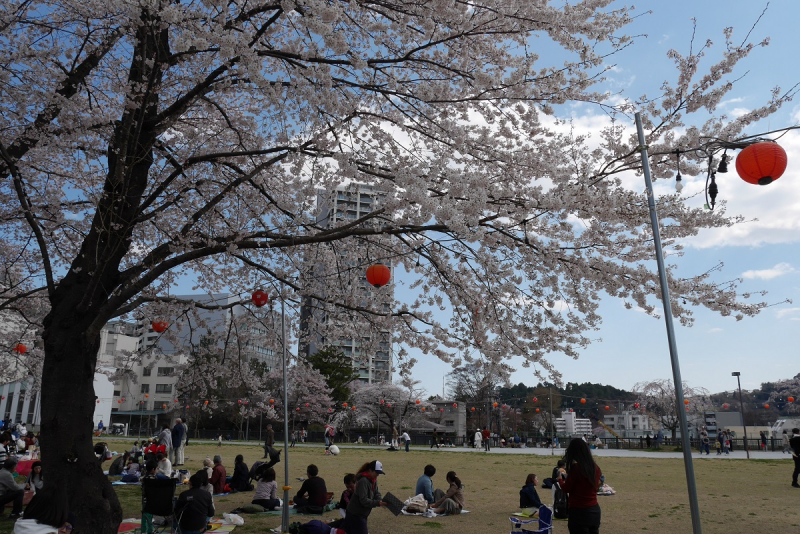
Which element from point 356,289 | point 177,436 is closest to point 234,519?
point 356,289

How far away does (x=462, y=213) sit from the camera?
17.8 ft

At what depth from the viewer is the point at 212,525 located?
7398 mm

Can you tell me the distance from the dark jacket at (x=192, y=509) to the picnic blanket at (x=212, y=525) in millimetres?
829

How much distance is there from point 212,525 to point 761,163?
7.90 metres

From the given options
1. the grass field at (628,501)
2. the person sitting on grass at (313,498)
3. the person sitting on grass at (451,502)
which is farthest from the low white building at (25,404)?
the person sitting on grass at (451,502)

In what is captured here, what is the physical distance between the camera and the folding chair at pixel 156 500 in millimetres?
6660

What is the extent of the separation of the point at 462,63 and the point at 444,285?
312cm

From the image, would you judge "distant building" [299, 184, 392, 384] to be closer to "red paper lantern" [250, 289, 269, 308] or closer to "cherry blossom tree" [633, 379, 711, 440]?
"red paper lantern" [250, 289, 269, 308]

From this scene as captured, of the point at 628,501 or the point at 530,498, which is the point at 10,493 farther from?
the point at 628,501

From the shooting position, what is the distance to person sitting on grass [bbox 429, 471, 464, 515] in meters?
8.67

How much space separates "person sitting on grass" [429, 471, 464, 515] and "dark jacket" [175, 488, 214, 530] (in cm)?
378

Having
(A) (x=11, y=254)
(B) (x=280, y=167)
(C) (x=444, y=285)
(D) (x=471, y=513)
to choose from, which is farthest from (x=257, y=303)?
(A) (x=11, y=254)

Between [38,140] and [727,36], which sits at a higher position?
[727,36]

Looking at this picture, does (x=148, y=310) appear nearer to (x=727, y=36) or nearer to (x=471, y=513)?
(x=471, y=513)
